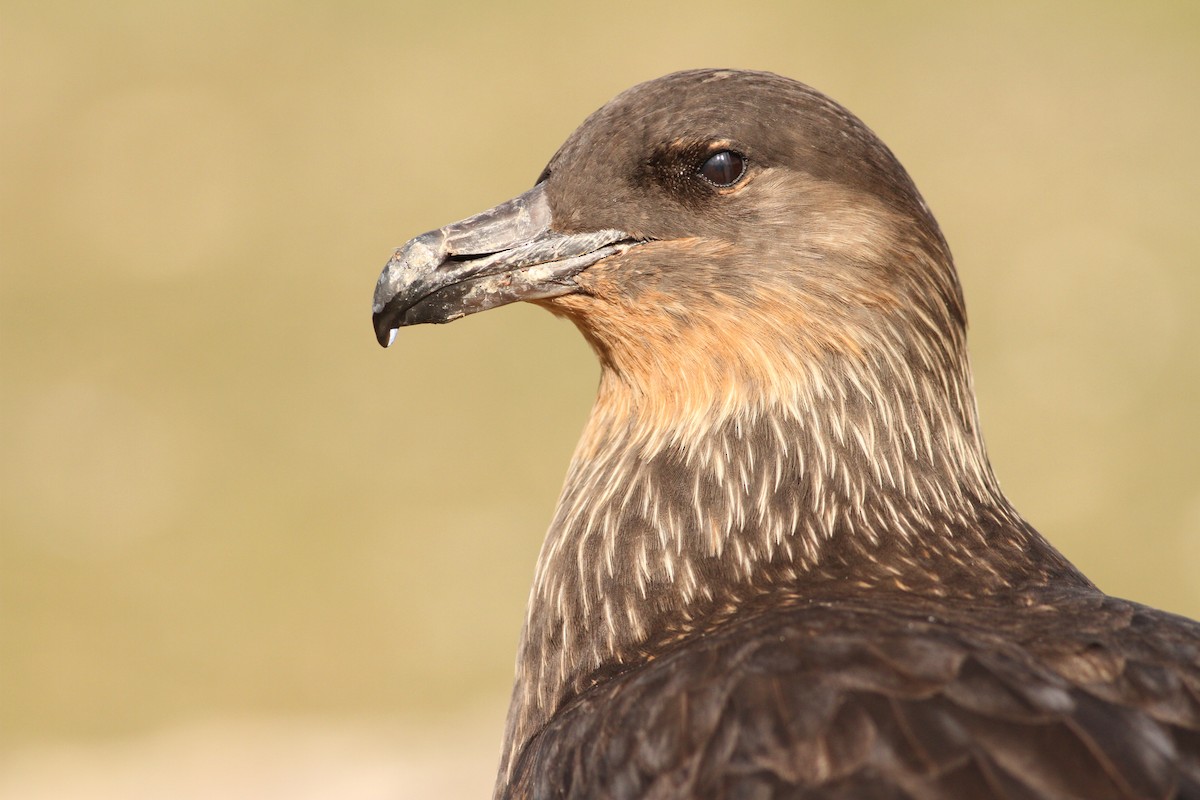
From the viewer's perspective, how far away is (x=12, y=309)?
13.8 meters

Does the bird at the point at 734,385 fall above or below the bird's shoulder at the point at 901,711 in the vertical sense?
above

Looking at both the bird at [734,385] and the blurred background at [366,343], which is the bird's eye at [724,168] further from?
the blurred background at [366,343]

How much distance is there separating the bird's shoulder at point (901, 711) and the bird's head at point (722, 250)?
0.86 m

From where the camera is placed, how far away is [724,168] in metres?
3.92

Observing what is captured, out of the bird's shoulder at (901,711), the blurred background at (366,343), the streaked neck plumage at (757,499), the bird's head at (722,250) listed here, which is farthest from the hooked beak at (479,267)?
the blurred background at (366,343)

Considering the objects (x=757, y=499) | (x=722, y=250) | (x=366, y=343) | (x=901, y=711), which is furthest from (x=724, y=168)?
(x=366, y=343)

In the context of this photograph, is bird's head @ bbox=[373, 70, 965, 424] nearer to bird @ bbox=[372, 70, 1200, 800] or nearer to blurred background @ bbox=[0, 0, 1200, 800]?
bird @ bbox=[372, 70, 1200, 800]

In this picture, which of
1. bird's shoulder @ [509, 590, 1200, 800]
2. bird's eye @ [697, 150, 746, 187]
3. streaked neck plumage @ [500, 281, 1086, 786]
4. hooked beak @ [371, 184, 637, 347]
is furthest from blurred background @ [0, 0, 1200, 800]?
bird's shoulder @ [509, 590, 1200, 800]

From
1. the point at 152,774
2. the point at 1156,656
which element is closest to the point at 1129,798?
the point at 1156,656

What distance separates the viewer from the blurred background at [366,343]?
1070 centimetres

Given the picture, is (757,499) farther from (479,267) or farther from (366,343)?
(366,343)

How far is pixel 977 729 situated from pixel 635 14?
14968 mm

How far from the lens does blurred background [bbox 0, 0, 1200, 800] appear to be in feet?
35.1

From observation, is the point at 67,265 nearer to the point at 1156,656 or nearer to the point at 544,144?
the point at 544,144
